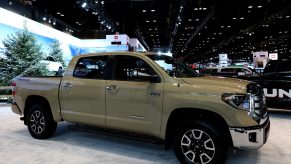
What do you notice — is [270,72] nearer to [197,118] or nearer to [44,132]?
[197,118]

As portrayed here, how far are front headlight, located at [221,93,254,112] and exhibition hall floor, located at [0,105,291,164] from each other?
1059 millimetres

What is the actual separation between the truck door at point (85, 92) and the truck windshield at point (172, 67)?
94 cm

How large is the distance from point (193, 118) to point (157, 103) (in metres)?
0.57

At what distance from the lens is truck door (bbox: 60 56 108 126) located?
4.73 metres

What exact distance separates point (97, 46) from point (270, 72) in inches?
636

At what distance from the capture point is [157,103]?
13.5ft

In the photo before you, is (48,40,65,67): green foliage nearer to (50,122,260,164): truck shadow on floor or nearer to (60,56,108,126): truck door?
(50,122,260,164): truck shadow on floor

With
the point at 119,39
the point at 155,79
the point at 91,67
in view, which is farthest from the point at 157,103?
the point at 119,39

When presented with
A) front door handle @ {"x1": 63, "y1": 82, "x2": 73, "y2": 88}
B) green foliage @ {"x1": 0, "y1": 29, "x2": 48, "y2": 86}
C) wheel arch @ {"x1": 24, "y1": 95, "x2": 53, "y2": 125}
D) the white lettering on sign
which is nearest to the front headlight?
front door handle @ {"x1": 63, "y1": 82, "x2": 73, "y2": 88}

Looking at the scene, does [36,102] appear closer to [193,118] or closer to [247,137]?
[193,118]

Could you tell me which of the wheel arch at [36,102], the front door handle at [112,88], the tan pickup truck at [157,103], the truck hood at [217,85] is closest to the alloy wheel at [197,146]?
the tan pickup truck at [157,103]

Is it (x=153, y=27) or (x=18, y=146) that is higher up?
(x=153, y=27)

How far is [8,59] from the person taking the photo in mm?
11812

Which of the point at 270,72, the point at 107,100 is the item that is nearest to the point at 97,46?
the point at 270,72
